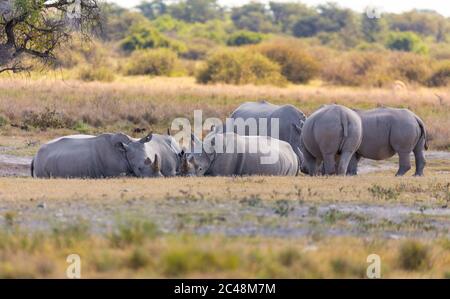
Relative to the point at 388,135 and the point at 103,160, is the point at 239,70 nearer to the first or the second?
the point at 388,135

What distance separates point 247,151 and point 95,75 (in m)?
29.6

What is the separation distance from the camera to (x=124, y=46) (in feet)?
225

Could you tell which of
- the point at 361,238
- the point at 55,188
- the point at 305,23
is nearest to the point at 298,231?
the point at 361,238

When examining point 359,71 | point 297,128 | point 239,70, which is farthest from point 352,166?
point 359,71

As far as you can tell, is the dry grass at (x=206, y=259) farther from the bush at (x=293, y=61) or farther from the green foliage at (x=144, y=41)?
the green foliage at (x=144, y=41)

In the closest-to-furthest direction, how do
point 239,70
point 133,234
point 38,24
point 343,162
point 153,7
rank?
point 133,234
point 343,162
point 38,24
point 239,70
point 153,7

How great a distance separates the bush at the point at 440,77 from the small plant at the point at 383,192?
35.0 m

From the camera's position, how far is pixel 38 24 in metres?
20.5

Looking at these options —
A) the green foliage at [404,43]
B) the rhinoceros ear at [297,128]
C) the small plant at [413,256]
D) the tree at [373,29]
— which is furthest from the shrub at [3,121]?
the tree at [373,29]

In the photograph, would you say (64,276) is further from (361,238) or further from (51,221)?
(361,238)

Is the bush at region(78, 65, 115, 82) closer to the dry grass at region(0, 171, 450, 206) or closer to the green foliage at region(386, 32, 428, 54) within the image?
the dry grass at region(0, 171, 450, 206)

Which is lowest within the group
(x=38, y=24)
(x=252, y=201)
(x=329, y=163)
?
(x=329, y=163)

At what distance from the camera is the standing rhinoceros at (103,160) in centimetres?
1789

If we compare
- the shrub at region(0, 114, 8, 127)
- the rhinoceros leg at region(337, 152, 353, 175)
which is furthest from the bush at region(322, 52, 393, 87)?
the rhinoceros leg at region(337, 152, 353, 175)
